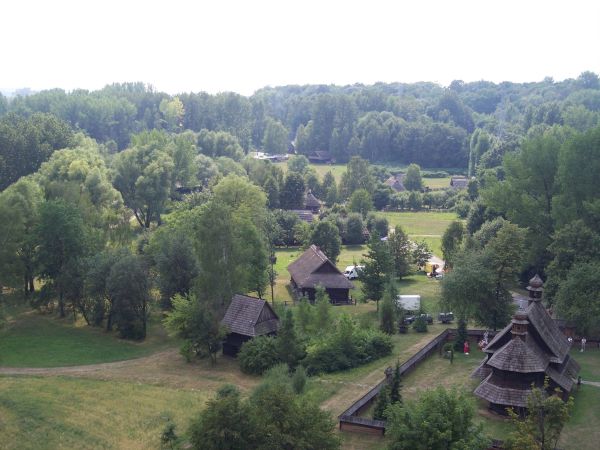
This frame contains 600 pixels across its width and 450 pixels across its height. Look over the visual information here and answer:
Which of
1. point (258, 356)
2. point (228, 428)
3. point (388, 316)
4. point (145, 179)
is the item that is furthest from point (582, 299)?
point (145, 179)

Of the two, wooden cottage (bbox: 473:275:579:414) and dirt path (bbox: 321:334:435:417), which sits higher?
wooden cottage (bbox: 473:275:579:414)

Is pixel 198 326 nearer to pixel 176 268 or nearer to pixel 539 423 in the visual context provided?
pixel 176 268

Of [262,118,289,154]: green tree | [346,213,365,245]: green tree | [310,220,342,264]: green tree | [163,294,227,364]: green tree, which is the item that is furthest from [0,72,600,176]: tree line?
[163,294,227,364]: green tree

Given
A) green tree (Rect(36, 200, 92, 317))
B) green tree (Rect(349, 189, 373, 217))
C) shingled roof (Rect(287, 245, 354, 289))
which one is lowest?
shingled roof (Rect(287, 245, 354, 289))

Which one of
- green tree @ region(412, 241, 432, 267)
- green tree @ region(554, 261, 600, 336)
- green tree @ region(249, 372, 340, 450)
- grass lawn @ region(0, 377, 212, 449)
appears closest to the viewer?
green tree @ region(249, 372, 340, 450)

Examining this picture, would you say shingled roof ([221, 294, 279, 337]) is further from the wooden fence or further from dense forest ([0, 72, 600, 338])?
the wooden fence

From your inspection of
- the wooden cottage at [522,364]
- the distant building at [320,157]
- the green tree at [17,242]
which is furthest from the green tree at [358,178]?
the wooden cottage at [522,364]
